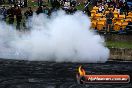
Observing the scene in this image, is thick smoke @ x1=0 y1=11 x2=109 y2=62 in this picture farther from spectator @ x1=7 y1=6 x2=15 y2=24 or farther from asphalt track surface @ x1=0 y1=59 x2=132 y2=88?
spectator @ x1=7 y1=6 x2=15 y2=24

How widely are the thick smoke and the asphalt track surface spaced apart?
3.52 feet

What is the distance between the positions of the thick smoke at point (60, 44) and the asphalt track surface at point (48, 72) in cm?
107

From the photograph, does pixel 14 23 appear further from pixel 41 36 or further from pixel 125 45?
pixel 125 45

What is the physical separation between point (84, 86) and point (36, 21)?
26.7 feet

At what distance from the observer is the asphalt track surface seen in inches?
546

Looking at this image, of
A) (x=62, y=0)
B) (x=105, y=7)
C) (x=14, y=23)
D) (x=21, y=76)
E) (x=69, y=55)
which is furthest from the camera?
(x=62, y=0)

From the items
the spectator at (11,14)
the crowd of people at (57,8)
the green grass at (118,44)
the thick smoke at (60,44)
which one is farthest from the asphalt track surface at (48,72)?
the crowd of people at (57,8)

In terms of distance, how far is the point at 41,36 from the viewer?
20.0m

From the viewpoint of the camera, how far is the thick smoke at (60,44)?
63.7ft

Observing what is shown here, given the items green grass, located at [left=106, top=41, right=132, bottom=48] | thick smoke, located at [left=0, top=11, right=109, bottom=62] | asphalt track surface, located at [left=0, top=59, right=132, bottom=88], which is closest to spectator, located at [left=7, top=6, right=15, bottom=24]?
thick smoke, located at [left=0, top=11, right=109, bottom=62]

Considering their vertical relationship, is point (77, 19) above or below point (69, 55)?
above

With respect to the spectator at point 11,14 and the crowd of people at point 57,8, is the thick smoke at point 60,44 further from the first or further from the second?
the spectator at point 11,14

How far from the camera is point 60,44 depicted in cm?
1966

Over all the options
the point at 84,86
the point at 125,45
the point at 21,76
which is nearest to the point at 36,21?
the point at 125,45
